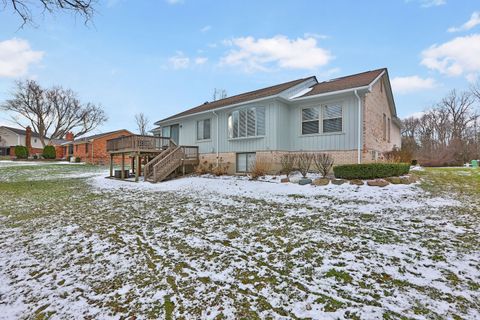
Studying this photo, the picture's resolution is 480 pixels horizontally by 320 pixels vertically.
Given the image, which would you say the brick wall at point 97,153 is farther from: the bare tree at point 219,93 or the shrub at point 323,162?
the shrub at point 323,162

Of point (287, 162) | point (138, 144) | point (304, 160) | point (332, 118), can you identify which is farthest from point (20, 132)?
point (332, 118)

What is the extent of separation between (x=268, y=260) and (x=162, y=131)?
18.5 metres

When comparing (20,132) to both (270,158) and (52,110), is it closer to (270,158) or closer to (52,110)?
(52,110)

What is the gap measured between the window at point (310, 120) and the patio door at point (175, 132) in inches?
391

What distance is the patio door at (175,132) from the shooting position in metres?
18.1

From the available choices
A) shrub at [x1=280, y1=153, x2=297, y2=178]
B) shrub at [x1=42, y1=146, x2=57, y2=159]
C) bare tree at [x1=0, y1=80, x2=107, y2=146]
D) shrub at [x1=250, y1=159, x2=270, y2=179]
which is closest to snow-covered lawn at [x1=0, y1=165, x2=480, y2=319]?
shrub at [x1=280, y1=153, x2=297, y2=178]

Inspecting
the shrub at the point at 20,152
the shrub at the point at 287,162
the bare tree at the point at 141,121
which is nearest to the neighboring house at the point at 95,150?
the shrub at the point at 20,152

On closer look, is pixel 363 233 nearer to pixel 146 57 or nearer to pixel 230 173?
pixel 230 173

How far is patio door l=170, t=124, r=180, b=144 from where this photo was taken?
18078 mm

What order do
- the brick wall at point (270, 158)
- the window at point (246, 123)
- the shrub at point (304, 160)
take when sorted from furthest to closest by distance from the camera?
1. the window at point (246, 123)
2. the shrub at point (304, 160)
3. the brick wall at point (270, 158)

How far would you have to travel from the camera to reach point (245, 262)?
128 inches

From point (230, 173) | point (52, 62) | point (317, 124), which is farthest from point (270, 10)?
point (52, 62)

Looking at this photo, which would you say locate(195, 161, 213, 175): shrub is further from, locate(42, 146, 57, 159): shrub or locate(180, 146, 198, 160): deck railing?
locate(42, 146, 57, 159): shrub

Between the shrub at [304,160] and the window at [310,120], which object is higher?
the window at [310,120]
